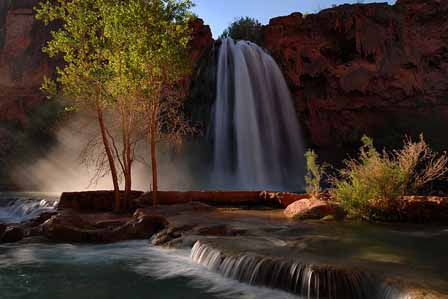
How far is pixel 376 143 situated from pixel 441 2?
10.6 meters

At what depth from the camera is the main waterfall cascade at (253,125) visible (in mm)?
27219

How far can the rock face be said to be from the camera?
1153 inches

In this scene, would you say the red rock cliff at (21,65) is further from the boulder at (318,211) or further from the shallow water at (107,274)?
the boulder at (318,211)

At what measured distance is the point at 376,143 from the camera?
3017cm

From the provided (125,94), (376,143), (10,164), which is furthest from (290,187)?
(10,164)

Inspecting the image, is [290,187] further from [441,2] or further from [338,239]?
[338,239]

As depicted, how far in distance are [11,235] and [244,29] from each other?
30.4m

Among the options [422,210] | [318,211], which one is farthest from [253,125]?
[422,210]

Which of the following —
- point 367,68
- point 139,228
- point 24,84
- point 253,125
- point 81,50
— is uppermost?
point 24,84

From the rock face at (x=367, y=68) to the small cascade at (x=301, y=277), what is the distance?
77.8 feet

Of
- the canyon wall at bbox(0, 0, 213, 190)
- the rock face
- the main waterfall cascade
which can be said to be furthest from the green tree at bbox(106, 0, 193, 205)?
the rock face

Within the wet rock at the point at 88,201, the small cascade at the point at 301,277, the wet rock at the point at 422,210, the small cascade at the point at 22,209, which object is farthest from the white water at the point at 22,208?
the wet rock at the point at 422,210

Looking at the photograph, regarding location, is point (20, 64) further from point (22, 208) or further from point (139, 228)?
point (139, 228)

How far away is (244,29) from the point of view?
1460 inches
